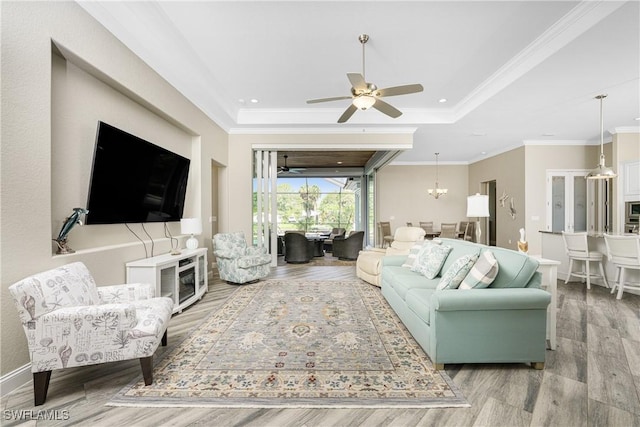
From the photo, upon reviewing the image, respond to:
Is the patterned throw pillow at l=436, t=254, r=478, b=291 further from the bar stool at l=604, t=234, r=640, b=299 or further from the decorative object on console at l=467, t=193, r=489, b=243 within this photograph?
the bar stool at l=604, t=234, r=640, b=299

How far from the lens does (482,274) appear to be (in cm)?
228

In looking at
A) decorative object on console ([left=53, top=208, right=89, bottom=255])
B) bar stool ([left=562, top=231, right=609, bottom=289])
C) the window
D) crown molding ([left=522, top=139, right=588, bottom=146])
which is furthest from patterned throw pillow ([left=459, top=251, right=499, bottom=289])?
the window

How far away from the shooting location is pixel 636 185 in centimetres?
548

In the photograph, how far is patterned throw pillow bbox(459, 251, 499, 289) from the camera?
2.26 metres

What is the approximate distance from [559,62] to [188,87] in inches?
183

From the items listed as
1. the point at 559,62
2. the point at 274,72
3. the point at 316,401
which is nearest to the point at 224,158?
the point at 274,72

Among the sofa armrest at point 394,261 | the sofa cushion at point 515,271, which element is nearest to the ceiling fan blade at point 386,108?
the sofa armrest at point 394,261

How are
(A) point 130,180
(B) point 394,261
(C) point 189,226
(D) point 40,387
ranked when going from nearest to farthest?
(D) point 40,387 → (A) point 130,180 → (C) point 189,226 → (B) point 394,261

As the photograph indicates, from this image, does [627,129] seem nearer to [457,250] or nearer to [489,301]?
[457,250]

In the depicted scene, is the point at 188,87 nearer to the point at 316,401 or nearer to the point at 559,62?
the point at 316,401

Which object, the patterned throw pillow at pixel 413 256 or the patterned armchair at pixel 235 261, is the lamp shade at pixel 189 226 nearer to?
the patterned armchair at pixel 235 261

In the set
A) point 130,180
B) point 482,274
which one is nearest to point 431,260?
point 482,274

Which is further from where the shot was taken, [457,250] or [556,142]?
[556,142]

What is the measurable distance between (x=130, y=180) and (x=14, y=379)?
181 cm
